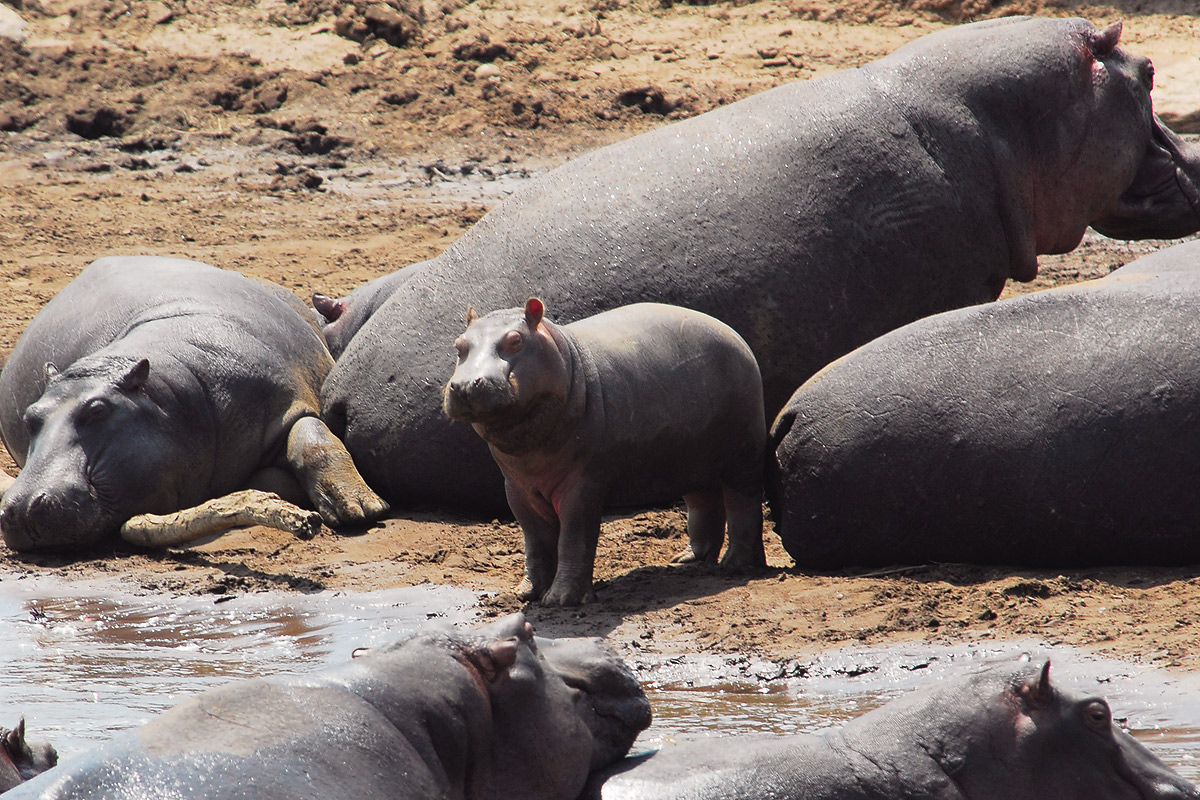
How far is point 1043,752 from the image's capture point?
3234 mm

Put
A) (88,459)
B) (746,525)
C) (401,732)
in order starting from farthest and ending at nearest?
1. (88,459)
2. (746,525)
3. (401,732)

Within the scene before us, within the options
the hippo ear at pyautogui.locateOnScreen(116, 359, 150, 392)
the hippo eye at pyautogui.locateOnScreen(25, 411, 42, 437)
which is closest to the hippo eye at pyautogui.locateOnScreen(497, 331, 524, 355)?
the hippo ear at pyautogui.locateOnScreen(116, 359, 150, 392)

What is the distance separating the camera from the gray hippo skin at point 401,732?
2869 mm

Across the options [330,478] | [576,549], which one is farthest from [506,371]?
[330,478]

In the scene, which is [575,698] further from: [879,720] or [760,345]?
[760,345]

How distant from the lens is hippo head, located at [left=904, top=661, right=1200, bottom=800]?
3230 millimetres

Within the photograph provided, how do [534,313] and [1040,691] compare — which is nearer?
[1040,691]

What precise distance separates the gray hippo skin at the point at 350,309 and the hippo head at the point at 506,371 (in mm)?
3243

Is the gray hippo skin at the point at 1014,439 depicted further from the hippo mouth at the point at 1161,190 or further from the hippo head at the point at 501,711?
the hippo head at the point at 501,711

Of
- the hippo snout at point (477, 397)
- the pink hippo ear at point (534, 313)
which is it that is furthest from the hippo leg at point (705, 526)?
the hippo snout at point (477, 397)

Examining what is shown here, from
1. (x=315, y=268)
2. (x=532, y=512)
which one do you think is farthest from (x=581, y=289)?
(x=315, y=268)

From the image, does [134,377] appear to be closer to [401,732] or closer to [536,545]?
[536,545]

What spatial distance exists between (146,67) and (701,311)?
33.2ft

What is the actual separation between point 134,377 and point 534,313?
250 centimetres
